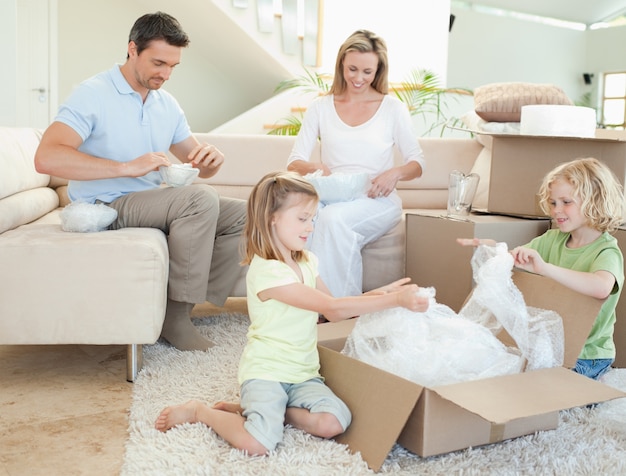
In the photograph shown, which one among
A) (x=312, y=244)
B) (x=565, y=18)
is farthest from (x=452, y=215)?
(x=565, y=18)

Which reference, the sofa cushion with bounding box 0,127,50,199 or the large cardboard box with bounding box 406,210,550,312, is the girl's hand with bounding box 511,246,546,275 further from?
the sofa cushion with bounding box 0,127,50,199

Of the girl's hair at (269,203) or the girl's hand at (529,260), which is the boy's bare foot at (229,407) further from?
the girl's hand at (529,260)

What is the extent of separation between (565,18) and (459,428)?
360 inches

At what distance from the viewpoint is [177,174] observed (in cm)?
228

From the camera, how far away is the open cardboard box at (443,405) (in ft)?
4.61

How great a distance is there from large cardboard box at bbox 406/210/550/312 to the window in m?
7.49

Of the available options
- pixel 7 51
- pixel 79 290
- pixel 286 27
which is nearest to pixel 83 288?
pixel 79 290

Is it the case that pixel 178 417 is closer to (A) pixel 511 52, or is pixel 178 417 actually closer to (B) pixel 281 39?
(B) pixel 281 39

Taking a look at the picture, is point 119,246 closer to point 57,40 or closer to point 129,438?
point 129,438

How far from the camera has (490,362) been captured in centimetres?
166

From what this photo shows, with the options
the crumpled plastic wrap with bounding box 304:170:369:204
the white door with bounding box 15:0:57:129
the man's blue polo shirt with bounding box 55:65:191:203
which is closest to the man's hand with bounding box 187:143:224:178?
the man's blue polo shirt with bounding box 55:65:191:203

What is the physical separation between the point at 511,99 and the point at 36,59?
400 centimetres

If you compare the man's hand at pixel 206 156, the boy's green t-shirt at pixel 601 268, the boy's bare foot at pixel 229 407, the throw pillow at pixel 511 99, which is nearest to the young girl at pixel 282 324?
the boy's bare foot at pixel 229 407

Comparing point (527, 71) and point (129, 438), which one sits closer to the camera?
point (129, 438)
